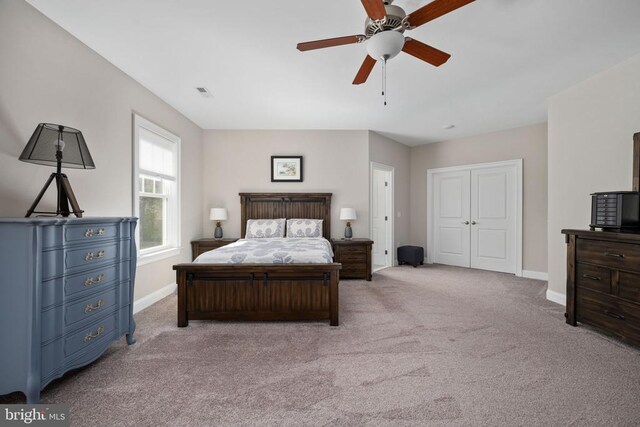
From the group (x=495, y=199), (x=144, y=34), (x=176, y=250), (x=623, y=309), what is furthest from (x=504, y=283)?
(x=144, y=34)

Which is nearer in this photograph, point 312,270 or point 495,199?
point 312,270

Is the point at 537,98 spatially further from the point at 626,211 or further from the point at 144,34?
the point at 144,34

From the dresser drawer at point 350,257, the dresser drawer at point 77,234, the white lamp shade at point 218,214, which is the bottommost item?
the dresser drawer at point 350,257

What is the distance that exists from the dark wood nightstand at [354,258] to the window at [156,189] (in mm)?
2555

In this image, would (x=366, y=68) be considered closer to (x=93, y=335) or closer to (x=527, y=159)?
(x=93, y=335)

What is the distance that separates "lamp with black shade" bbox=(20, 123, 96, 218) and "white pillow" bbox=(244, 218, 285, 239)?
2787 mm

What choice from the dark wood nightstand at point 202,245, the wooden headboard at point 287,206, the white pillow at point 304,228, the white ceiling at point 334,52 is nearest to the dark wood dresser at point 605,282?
the white ceiling at point 334,52

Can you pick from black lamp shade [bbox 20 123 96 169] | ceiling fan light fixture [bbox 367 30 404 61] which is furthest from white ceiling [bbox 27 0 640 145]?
black lamp shade [bbox 20 123 96 169]

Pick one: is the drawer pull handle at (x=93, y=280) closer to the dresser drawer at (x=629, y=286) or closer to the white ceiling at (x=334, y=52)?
the white ceiling at (x=334, y=52)

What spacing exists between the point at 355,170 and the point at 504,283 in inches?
122

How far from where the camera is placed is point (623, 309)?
2404 mm

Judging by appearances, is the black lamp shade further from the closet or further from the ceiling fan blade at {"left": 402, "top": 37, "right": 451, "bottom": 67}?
the closet

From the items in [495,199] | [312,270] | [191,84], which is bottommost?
[312,270]

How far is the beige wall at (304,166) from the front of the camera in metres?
5.25
